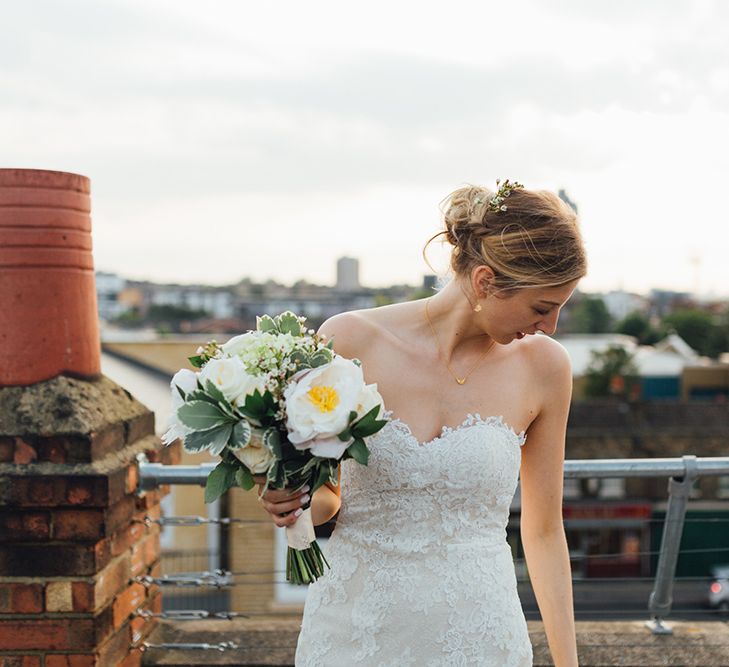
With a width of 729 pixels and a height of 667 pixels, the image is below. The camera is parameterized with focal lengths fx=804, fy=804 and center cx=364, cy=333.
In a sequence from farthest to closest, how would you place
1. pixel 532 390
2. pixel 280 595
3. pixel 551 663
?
pixel 280 595, pixel 551 663, pixel 532 390

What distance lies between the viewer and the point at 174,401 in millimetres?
1846

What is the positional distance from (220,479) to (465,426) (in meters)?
0.70

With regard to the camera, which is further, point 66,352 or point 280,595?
point 280,595

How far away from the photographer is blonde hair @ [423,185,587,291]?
6.86ft

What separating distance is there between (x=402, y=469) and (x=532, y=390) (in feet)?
1.55

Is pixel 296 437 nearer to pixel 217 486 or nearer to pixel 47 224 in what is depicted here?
pixel 217 486

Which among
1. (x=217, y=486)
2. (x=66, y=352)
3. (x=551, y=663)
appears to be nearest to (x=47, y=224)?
(x=66, y=352)

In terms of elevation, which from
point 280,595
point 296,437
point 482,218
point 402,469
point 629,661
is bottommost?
point 280,595

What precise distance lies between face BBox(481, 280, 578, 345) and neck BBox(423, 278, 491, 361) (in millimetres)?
99

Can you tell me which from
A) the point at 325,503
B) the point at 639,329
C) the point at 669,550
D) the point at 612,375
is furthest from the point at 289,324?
the point at 639,329

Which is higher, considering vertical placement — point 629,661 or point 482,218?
point 482,218

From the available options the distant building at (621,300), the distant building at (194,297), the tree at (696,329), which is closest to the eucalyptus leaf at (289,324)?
the tree at (696,329)

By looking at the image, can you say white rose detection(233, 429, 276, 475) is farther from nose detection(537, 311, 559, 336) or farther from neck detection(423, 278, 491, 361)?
nose detection(537, 311, 559, 336)

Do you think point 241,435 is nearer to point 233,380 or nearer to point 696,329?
point 233,380
